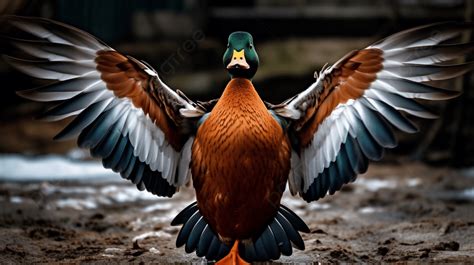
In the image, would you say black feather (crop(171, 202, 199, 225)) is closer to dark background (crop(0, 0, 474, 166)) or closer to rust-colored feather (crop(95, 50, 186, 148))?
rust-colored feather (crop(95, 50, 186, 148))

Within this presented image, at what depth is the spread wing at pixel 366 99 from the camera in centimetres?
324

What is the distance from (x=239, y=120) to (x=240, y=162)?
0.20 metres

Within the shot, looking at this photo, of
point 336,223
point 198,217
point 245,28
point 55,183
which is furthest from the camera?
point 245,28

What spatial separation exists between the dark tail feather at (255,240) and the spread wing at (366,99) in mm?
221

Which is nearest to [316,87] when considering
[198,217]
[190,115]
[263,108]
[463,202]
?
[263,108]

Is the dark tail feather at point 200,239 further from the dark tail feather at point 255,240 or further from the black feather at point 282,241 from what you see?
the black feather at point 282,241

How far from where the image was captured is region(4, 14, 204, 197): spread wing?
3.24 metres

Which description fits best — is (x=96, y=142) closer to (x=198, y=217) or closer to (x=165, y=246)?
(x=198, y=217)

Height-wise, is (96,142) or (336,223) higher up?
(96,142)

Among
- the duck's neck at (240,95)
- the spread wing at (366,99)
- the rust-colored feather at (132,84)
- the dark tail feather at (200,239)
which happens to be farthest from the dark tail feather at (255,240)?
the duck's neck at (240,95)

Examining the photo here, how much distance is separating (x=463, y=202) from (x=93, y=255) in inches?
126

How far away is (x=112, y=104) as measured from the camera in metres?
3.45

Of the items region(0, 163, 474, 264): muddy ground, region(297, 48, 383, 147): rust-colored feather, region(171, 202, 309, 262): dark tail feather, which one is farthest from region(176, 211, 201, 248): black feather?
region(297, 48, 383, 147): rust-colored feather

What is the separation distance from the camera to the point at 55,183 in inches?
255
